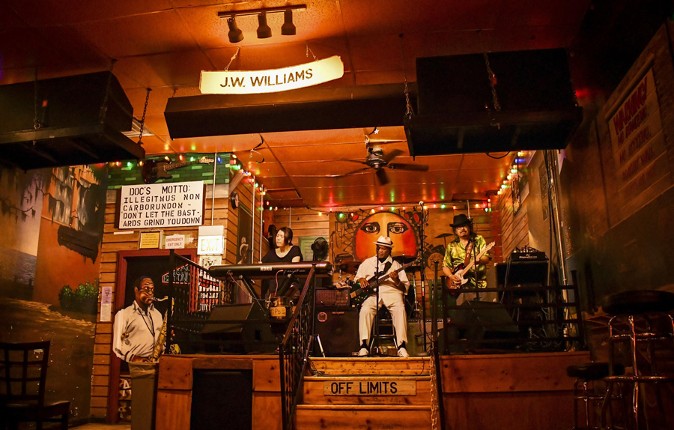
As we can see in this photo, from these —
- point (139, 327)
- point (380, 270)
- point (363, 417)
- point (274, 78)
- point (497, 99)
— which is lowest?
point (363, 417)

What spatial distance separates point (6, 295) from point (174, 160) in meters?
3.42

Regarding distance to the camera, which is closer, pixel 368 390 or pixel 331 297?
pixel 368 390

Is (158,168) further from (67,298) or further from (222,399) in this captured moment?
(222,399)

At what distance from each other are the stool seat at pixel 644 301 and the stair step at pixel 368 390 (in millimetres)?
2687

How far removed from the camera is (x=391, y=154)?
877 cm

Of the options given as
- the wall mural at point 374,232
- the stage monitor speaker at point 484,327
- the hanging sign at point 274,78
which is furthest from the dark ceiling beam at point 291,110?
the wall mural at point 374,232

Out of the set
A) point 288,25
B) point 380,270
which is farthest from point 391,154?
point 288,25

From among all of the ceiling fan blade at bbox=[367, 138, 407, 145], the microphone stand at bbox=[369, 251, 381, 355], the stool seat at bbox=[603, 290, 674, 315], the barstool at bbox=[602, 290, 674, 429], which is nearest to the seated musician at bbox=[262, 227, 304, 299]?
the microphone stand at bbox=[369, 251, 381, 355]

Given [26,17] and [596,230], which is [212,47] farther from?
[596,230]

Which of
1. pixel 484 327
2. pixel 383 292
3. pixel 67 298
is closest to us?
pixel 484 327

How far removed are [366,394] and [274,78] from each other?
3.24m

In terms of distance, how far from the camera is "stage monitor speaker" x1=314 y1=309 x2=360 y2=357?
711 cm

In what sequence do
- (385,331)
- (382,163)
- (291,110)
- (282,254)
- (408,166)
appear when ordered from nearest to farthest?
(291,110)
(282,254)
(385,331)
(382,163)
(408,166)

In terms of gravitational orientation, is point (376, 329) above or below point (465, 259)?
below
